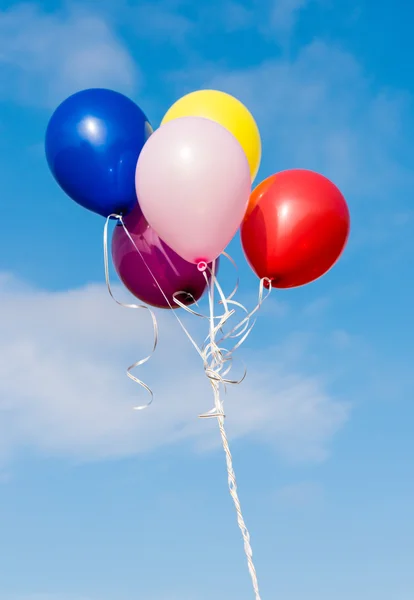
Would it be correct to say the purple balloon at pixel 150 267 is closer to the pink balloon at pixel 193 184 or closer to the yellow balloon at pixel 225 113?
the pink balloon at pixel 193 184

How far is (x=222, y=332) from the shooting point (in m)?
4.84

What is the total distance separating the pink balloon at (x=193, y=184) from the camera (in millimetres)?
4508

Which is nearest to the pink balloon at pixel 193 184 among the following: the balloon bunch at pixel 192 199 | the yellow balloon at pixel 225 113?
the balloon bunch at pixel 192 199

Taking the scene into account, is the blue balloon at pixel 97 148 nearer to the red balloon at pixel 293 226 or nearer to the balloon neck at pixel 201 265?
the balloon neck at pixel 201 265

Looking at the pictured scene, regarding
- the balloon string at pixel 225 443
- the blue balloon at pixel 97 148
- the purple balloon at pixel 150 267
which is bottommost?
the balloon string at pixel 225 443

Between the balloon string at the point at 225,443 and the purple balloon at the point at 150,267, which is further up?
the purple balloon at the point at 150,267

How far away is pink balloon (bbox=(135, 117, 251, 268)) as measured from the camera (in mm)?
4508

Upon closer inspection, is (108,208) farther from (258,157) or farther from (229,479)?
(229,479)

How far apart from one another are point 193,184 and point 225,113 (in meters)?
0.78

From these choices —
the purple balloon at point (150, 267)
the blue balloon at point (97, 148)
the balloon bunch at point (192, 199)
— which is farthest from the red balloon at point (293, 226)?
the blue balloon at point (97, 148)

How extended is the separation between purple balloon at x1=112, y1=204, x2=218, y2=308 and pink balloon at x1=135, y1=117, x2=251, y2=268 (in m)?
0.38

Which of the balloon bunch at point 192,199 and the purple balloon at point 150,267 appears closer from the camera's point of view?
the balloon bunch at point 192,199

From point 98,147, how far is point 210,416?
1.68 metres

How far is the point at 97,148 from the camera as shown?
486 cm
